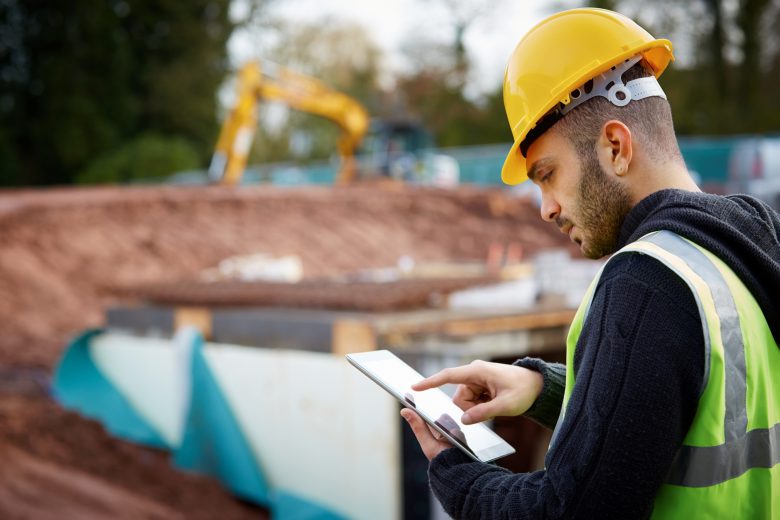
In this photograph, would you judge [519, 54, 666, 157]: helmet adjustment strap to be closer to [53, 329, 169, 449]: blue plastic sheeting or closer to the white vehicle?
[53, 329, 169, 449]: blue plastic sheeting

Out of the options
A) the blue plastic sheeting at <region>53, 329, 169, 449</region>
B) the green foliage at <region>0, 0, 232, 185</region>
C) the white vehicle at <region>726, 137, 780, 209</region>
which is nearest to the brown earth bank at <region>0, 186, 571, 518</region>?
the blue plastic sheeting at <region>53, 329, 169, 449</region>

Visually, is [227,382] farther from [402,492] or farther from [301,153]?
[301,153]

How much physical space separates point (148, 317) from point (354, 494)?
2.54 metres

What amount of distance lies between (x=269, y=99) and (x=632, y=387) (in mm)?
19293

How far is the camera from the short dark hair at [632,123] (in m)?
1.40

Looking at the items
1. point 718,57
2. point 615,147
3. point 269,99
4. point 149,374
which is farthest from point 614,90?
point 718,57

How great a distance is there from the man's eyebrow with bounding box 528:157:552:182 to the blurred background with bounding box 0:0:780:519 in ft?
8.67

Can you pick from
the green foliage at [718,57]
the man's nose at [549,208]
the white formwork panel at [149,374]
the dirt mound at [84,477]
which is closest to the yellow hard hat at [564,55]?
the man's nose at [549,208]

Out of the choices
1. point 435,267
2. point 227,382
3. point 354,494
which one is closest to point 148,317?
point 227,382

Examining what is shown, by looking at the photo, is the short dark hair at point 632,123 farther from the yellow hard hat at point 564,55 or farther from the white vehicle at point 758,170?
the white vehicle at point 758,170

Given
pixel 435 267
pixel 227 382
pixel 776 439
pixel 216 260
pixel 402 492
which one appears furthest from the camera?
pixel 216 260

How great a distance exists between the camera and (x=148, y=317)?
6309 mm

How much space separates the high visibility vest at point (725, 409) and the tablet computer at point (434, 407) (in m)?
0.22

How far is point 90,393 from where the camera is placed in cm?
679
